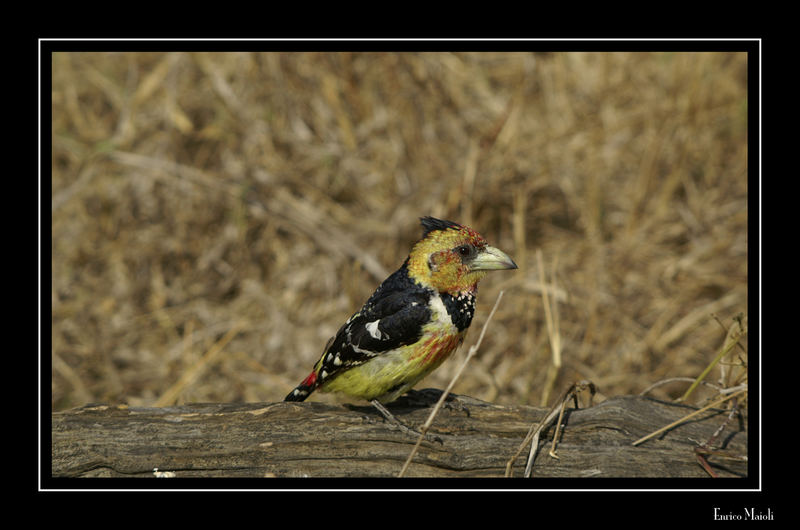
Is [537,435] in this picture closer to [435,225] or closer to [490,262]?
[490,262]

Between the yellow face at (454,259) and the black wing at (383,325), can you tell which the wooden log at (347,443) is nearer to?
the black wing at (383,325)

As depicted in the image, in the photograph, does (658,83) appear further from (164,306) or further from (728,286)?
(164,306)

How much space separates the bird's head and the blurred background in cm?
237

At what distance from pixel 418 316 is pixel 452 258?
0.38 meters

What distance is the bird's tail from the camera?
4.12m

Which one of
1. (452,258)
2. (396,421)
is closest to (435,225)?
(452,258)

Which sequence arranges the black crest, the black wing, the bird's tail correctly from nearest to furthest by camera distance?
the black wing, the black crest, the bird's tail

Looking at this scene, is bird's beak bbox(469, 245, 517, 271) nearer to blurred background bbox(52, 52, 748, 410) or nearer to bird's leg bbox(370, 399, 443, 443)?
bird's leg bbox(370, 399, 443, 443)

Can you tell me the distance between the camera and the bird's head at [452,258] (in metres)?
3.83

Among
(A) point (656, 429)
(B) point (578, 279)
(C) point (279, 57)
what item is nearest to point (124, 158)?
(C) point (279, 57)

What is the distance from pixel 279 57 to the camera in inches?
308

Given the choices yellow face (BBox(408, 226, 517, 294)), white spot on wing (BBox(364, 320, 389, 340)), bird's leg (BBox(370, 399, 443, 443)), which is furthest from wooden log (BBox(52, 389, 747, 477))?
yellow face (BBox(408, 226, 517, 294))

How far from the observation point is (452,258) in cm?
385

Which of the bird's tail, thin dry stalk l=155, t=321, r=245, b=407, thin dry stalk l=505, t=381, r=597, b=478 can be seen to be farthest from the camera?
thin dry stalk l=155, t=321, r=245, b=407
